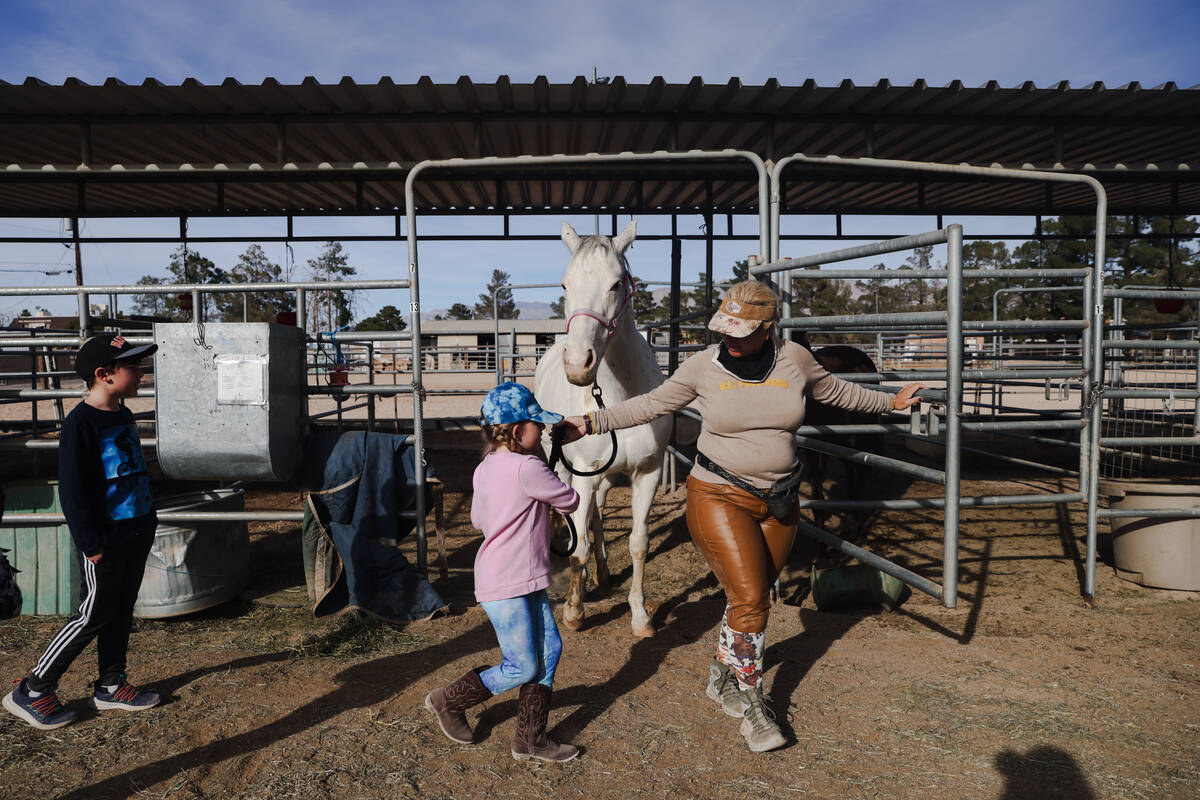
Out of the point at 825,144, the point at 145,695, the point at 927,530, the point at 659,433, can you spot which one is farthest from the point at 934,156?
the point at 145,695

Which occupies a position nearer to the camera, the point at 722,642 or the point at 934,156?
the point at 722,642

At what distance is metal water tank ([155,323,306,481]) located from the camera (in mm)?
4008

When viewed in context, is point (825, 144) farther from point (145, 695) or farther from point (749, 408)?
point (145, 695)

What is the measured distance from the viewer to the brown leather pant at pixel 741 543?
2.65 meters

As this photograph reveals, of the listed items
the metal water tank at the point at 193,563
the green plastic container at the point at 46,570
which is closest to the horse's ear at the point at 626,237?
the metal water tank at the point at 193,563

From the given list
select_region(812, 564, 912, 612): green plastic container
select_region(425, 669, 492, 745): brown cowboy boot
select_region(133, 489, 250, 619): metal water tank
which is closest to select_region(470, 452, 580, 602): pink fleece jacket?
select_region(425, 669, 492, 745): brown cowboy boot

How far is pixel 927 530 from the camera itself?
236 inches

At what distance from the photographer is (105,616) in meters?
2.91

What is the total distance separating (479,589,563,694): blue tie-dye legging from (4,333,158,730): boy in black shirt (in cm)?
163

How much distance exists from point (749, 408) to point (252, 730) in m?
2.36

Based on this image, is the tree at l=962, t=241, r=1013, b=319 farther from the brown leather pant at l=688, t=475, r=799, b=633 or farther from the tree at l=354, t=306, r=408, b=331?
the tree at l=354, t=306, r=408, b=331

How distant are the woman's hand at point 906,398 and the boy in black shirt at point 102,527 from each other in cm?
318

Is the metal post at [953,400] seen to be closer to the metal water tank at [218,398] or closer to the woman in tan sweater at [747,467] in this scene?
the woman in tan sweater at [747,467]

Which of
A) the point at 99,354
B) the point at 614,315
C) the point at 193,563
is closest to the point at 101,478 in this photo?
the point at 99,354
